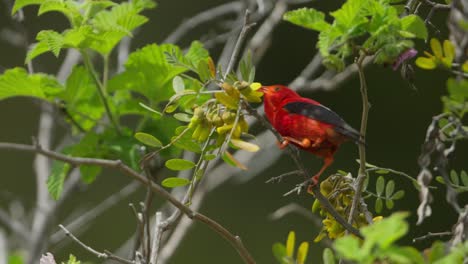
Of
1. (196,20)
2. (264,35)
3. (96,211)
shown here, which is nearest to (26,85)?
(96,211)

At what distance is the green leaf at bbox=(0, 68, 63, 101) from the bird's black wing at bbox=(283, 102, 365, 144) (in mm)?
786

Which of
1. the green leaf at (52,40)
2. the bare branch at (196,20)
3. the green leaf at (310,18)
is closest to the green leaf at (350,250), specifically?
the green leaf at (310,18)

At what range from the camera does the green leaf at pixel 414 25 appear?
96cm

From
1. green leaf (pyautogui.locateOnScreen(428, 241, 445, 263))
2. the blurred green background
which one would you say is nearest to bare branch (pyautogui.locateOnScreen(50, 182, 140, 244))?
green leaf (pyautogui.locateOnScreen(428, 241, 445, 263))

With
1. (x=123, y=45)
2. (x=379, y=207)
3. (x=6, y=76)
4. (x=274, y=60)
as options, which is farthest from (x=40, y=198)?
(x=274, y=60)

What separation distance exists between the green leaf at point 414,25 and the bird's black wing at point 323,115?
13 centimetres

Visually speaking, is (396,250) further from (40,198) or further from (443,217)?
(443,217)

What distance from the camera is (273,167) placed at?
13.8 feet

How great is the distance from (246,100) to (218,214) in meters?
3.15

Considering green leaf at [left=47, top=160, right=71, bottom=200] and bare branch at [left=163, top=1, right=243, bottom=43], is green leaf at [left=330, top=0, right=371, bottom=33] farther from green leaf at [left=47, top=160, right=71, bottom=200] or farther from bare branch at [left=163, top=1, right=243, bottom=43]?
bare branch at [left=163, top=1, right=243, bottom=43]

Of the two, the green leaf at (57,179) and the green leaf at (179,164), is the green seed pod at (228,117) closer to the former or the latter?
the green leaf at (179,164)

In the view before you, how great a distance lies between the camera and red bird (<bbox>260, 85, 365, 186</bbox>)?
3.50 feet

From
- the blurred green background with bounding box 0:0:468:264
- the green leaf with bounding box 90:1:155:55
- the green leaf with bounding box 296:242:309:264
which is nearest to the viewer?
the green leaf with bounding box 296:242:309:264

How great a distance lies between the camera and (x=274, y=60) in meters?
3.98
